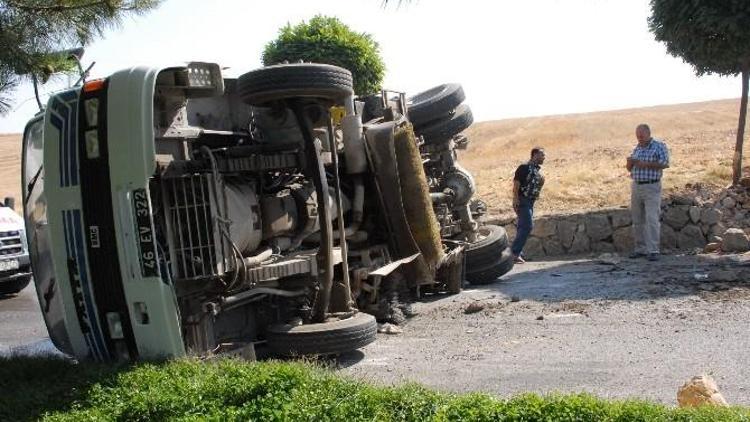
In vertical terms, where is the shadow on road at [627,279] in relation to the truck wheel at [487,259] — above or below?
below

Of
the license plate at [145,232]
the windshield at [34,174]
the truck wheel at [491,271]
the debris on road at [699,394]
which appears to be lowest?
the debris on road at [699,394]

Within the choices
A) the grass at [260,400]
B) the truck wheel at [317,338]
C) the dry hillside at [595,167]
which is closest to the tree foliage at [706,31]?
the dry hillside at [595,167]

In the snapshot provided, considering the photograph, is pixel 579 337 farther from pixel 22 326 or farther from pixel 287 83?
pixel 22 326

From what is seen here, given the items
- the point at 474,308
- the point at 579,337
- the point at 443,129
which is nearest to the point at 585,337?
the point at 579,337

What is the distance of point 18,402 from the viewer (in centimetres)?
509

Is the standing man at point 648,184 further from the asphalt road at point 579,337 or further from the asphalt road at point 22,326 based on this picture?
the asphalt road at point 22,326

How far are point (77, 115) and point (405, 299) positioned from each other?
12.8 ft

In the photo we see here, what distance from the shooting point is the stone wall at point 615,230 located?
12.4 m

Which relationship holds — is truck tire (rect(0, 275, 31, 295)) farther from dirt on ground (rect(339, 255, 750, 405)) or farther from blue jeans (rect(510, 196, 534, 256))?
blue jeans (rect(510, 196, 534, 256))

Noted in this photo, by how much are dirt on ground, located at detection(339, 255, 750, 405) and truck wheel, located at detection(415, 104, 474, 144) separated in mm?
1809

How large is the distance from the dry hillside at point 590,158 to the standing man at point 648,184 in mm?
2602

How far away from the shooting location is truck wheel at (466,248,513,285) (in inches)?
400

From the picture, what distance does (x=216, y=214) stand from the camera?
564 cm

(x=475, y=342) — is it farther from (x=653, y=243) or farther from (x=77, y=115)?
(x=653, y=243)
